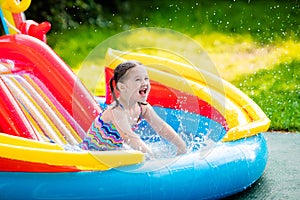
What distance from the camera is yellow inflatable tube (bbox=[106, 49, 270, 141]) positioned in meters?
3.31

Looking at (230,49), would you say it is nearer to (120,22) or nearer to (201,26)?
(201,26)

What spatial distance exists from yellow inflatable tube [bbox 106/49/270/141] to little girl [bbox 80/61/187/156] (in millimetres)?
375

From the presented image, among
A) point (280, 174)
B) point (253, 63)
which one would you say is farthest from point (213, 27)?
point (280, 174)

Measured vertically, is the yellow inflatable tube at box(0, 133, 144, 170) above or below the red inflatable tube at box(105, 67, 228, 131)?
above

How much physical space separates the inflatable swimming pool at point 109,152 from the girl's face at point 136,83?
312 mm

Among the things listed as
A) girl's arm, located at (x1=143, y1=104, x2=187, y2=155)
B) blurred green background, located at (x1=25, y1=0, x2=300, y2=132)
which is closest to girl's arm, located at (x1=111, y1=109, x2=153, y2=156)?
girl's arm, located at (x1=143, y1=104, x2=187, y2=155)

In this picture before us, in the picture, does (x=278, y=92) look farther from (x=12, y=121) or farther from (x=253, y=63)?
(x=12, y=121)

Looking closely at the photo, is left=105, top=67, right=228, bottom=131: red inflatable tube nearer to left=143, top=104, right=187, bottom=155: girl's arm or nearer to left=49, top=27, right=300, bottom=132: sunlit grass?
left=143, top=104, right=187, bottom=155: girl's arm

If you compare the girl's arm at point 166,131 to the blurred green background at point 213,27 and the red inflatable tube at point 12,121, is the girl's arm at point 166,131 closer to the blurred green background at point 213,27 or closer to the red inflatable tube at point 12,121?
the red inflatable tube at point 12,121

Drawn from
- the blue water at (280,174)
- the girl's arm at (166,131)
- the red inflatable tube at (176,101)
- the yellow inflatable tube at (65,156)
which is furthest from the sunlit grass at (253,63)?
the yellow inflatable tube at (65,156)

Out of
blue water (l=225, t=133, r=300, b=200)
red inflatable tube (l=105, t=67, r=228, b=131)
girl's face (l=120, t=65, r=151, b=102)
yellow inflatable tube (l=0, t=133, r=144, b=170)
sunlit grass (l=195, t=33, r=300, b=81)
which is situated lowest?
sunlit grass (l=195, t=33, r=300, b=81)

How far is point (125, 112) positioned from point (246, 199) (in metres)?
0.67

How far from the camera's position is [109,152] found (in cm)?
274

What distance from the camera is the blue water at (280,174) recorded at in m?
3.18
